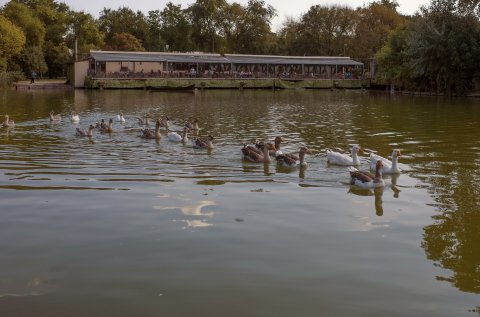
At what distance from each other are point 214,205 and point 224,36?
95.6m

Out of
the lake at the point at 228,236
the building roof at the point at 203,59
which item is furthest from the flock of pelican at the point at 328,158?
the building roof at the point at 203,59

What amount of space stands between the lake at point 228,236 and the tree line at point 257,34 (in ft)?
125

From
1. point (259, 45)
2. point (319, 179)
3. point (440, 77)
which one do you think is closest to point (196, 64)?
point (259, 45)

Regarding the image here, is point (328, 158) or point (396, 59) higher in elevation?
point (396, 59)

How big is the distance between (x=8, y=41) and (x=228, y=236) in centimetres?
6704

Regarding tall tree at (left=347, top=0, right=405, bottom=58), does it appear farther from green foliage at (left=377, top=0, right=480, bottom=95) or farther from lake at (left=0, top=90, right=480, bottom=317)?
lake at (left=0, top=90, right=480, bottom=317)

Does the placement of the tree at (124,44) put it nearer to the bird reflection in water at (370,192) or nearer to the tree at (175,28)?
the tree at (175,28)

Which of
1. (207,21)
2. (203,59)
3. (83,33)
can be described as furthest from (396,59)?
(83,33)

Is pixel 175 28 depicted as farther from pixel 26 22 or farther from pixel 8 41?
pixel 8 41

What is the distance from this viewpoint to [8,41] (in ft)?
224

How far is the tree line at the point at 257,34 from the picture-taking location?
52.5 meters

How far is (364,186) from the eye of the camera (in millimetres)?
12180

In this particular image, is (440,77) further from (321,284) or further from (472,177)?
(321,284)

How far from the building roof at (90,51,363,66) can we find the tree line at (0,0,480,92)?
6132 millimetres
